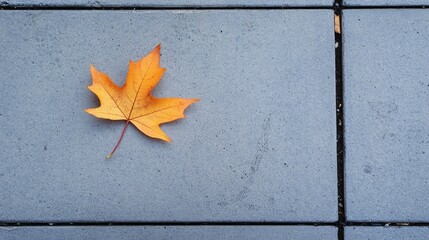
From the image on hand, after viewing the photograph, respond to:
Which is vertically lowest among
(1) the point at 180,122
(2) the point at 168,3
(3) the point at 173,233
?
(3) the point at 173,233

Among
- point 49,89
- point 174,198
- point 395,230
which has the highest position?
point 49,89

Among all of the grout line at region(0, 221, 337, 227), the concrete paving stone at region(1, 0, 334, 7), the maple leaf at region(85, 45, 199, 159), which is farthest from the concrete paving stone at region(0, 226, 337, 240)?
the concrete paving stone at region(1, 0, 334, 7)

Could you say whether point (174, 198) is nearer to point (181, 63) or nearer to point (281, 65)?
point (181, 63)

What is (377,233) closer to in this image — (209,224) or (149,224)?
(209,224)

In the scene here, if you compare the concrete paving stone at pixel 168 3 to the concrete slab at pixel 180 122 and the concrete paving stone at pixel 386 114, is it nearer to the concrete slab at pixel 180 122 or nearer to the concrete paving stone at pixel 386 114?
the concrete slab at pixel 180 122

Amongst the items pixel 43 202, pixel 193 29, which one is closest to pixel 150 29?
pixel 193 29

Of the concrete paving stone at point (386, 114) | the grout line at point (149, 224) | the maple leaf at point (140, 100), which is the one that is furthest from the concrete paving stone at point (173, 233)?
the maple leaf at point (140, 100)

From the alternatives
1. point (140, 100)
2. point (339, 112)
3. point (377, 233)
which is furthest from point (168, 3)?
point (377, 233)
